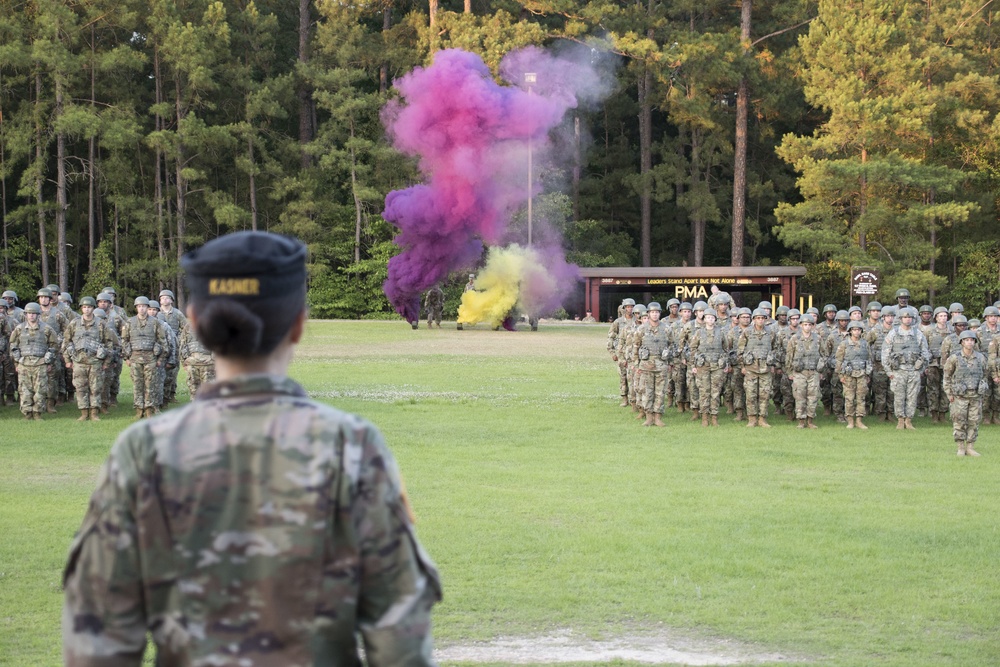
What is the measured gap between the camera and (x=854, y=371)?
18.9 metres

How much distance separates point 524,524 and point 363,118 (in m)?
47.3

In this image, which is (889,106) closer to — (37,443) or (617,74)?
(617,74)

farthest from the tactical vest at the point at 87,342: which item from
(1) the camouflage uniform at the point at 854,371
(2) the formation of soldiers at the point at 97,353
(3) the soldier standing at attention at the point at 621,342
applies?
(1) the camouflage uniform at the point at 854,371

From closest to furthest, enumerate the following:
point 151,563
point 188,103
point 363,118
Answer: point 151,563
point 188,103
point 363,118

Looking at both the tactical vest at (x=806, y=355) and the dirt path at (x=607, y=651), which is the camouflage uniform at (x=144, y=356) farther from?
the dirt path at (x=607, y=651)

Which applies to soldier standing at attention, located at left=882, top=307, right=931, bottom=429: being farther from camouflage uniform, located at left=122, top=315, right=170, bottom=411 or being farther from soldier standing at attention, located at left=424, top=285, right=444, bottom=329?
soldier standing at attention, located at left=424, top=285, right=444, bottom=329

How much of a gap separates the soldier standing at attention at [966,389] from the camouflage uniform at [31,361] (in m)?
13.9

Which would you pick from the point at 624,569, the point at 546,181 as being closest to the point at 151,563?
the point at 624,569

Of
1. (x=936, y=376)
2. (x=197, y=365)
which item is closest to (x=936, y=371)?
(x=936, y=376)

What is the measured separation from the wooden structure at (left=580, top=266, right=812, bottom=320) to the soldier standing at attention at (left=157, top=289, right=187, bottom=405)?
2678 centimetres

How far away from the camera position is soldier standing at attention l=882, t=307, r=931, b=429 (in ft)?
61.9

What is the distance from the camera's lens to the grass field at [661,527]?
7766mm

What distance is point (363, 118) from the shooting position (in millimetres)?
56031

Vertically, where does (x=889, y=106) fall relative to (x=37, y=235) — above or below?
above
